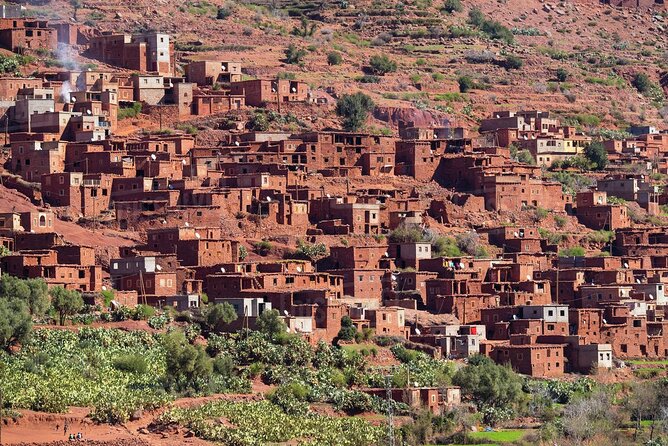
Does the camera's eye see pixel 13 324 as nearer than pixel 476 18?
Yes

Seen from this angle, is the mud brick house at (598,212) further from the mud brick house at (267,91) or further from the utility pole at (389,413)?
the utility pole at (389,413)

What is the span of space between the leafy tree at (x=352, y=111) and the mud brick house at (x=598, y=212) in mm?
8811

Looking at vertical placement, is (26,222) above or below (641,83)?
below

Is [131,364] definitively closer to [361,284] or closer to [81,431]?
[81,431]

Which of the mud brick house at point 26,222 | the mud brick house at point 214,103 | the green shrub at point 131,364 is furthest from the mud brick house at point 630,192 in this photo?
the green shrub at point 131,364

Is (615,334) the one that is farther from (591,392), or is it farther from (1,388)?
(1,388)

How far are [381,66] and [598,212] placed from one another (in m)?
Answer: 21.0

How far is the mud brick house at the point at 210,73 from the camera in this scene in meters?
86.5

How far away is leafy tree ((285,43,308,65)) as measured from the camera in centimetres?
9769

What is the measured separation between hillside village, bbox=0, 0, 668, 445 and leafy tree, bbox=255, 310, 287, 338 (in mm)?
71

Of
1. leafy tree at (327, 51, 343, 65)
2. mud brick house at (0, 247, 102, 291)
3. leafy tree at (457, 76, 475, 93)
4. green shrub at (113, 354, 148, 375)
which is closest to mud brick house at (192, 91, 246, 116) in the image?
leafy tree at (327, 51, 343, 65)

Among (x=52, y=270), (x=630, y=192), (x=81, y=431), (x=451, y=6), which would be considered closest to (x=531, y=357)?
(x=52, y=270)

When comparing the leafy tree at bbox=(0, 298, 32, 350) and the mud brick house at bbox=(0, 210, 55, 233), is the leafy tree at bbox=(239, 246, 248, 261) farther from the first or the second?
the leafy tree at bbox=(0, 298, 32, 350)

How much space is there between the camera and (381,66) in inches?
3939
